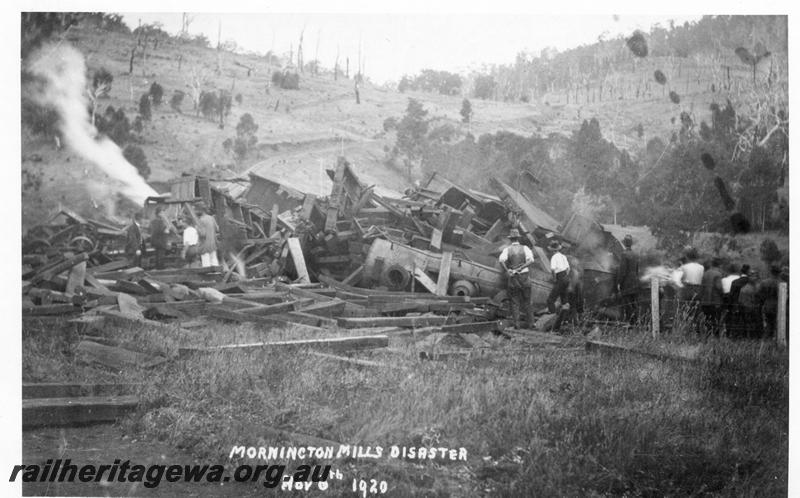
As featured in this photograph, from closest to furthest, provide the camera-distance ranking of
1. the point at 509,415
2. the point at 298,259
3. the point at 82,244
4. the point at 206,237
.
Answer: the point at 509,415 → the point at 82,244 → the point at 206,237 → the point at 298,259

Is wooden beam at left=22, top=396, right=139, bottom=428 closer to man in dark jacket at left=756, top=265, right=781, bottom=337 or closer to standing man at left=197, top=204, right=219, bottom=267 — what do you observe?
standing man at left=197, top=204, right=219, bottom=267

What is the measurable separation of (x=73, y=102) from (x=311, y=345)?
164 inches

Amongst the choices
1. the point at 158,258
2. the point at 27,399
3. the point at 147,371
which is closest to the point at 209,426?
the point at 147,371

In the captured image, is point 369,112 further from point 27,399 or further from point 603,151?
point 27,399

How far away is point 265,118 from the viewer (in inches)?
312

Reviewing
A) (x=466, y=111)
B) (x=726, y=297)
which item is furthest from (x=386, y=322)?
(x=726, y=297)

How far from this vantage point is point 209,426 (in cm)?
575

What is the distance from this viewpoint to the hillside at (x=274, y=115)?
7.32 meters

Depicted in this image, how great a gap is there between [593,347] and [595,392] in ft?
3.72

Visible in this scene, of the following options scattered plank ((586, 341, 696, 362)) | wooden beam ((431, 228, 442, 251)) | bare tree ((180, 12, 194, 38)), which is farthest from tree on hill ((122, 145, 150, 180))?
scattered plank ((586, 341, 696, 362))

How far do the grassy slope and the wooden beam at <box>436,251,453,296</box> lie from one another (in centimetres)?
184

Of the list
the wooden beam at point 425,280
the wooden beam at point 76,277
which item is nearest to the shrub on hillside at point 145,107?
the wooden beam at point 76,277

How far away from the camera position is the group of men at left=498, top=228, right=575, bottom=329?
853cm

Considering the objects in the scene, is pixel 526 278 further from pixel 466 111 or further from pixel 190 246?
pixel 190 246
